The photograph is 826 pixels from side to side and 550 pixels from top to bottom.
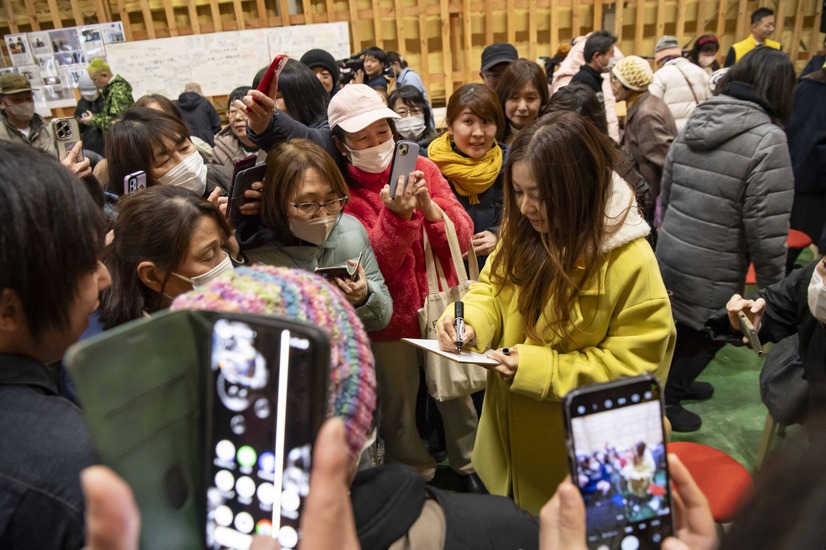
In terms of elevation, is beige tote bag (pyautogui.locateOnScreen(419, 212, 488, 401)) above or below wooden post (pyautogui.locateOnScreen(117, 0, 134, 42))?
below

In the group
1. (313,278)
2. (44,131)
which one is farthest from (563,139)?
(44,131)

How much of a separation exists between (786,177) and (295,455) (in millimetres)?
2666

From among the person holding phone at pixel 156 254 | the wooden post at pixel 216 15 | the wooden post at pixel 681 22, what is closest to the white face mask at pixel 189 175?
the person holding phone at pixel 156 254

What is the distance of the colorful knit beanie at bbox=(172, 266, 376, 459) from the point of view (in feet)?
2.37

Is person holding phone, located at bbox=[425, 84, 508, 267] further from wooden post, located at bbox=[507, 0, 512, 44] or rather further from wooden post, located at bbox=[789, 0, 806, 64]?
wooden post, located at bbox=[789, 0, 806, 64]

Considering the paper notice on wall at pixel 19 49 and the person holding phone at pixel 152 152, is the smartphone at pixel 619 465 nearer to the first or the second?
the person holding phone at pixel 152 152

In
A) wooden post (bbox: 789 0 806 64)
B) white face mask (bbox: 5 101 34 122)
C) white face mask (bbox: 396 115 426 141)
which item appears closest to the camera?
white face mask (bbox: 396 115 426 141)

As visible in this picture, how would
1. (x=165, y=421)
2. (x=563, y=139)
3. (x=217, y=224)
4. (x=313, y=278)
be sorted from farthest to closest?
1. (x=217, y=224)
2. (x=563, y=139)
3. (x=313, y=278)
4. (x=165, y=421)

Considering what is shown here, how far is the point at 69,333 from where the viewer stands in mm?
828

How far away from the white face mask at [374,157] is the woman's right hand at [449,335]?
2.82 ft

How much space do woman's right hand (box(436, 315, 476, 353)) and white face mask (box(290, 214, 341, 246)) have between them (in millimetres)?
574

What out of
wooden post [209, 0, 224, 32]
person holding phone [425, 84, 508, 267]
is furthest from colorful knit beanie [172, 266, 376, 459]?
wooden post [209, 0, 224, 32]

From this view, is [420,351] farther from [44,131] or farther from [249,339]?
[44,131]

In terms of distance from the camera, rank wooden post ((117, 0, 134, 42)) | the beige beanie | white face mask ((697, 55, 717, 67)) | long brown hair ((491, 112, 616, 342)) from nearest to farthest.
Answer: long brown hair ((491, 112, 616, 342)) → the beige beanie → white face mask ((697, 55, 717, 67)) → wooden post ((117, 0, 134, 42))
